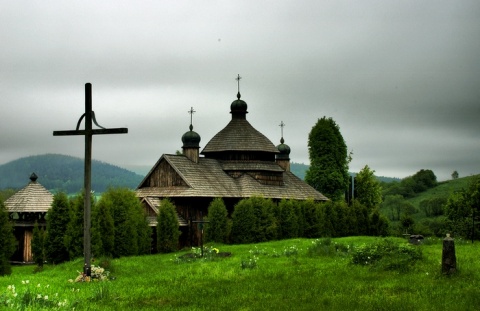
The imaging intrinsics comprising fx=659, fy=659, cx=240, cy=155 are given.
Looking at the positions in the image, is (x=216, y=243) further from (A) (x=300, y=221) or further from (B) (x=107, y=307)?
(B) (x=107, y=307)

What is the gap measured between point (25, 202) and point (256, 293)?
93.9ft

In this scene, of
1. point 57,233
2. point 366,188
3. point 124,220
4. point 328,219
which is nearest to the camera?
point 57,233

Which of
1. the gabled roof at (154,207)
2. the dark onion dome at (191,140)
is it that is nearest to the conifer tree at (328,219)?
the dark onion dome at (191,140)

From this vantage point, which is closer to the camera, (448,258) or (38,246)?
(448,258)

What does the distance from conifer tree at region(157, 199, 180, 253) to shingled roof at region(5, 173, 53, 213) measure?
22.9 ft

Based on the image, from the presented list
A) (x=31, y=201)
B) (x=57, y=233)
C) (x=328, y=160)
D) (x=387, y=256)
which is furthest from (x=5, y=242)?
(x=328, y=160)

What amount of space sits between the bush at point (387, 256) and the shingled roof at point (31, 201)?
24.9m

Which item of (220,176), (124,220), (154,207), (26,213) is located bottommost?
(124,220)

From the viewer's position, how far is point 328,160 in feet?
233

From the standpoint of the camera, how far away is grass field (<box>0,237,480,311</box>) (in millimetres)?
14320

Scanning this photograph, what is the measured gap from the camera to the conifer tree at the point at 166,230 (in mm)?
41156

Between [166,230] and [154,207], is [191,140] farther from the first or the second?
[166,230]

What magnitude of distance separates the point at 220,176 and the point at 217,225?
25.2ft

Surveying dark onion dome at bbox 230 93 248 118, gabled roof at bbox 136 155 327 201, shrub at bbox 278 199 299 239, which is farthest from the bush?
dark onion dome at bbox 230 93 248 118
